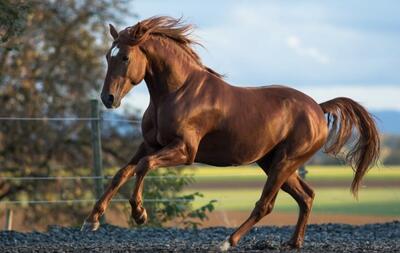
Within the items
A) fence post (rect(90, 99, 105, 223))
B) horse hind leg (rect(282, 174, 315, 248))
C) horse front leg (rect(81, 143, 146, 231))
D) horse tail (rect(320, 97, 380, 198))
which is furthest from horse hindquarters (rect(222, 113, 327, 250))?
fence post (rect(90, 99, 105, 223))

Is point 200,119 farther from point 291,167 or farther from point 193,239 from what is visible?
point 193,239

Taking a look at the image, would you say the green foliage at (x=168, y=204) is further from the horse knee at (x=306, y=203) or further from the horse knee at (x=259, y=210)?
the horse knee at (x=259, y=210)

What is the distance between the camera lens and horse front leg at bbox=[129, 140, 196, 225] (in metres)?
8.82

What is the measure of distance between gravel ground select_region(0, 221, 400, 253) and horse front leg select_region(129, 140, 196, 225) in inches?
29.7

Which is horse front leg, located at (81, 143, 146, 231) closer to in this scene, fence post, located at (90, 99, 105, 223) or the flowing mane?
the flowing mane

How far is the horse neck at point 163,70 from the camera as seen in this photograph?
927cm

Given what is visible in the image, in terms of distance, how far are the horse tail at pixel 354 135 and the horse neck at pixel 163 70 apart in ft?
5.94

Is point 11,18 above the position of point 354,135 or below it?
above

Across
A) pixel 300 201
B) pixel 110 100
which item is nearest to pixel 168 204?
pixel 300 201

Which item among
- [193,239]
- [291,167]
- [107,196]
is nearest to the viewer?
[107,196]

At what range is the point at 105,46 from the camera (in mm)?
19422

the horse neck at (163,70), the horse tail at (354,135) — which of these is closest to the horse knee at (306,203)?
the horse tail at (354,135)

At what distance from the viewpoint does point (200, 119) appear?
925 cm

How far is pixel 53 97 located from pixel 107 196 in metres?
10.8
